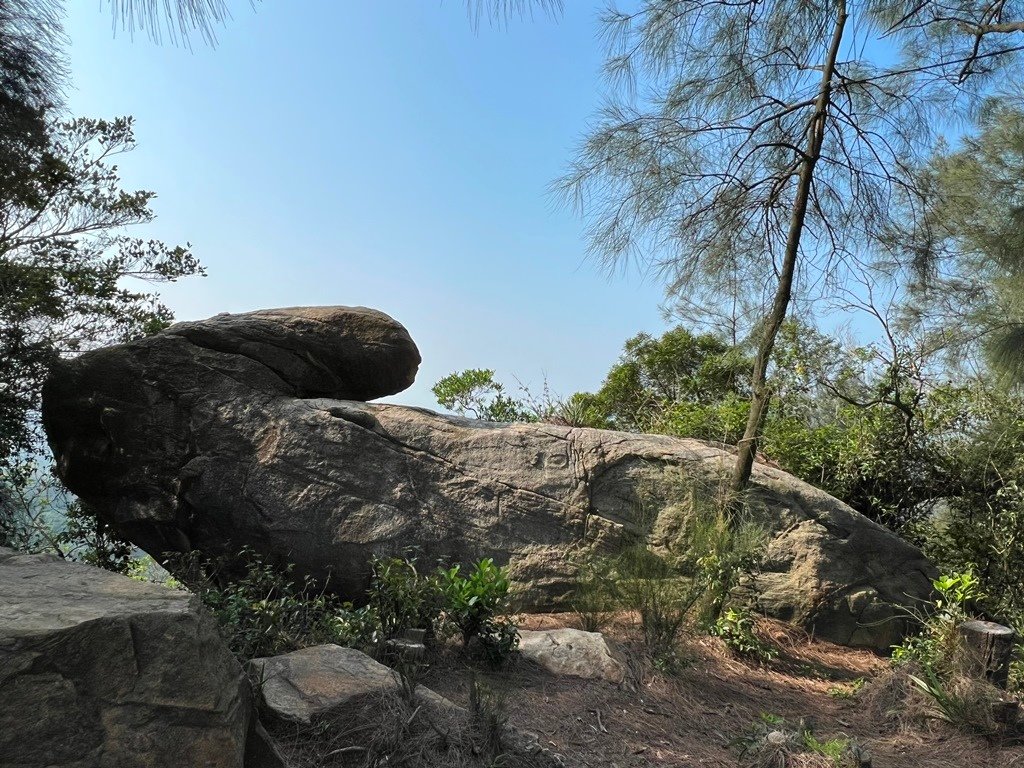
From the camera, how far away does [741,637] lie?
6277 millimetres

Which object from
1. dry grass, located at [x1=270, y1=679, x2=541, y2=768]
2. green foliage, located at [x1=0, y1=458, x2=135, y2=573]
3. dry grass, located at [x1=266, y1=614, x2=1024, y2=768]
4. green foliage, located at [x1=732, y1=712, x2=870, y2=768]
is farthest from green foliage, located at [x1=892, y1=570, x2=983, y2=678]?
green foliage, located at [x1=0, y1=458, x2=135, y2=573]

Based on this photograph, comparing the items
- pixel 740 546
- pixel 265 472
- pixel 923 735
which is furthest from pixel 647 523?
pixel 265 472

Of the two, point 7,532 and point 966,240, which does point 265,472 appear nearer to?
point 7,532

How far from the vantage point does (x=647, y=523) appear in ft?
23.1

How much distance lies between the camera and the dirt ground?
4289 millimetres

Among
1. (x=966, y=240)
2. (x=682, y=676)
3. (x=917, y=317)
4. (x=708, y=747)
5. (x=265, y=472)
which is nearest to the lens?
(x=708, y=747)

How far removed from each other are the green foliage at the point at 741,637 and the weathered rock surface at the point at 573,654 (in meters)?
1.31

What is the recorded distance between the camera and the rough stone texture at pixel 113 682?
2.43 meters

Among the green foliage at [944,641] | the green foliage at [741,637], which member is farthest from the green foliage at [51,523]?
the green foliage at [944,641]

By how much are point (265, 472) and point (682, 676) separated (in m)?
3.70

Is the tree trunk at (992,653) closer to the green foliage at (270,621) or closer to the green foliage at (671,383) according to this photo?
the green foliage at (270,621)

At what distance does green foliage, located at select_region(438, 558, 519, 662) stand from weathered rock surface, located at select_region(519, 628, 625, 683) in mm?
187

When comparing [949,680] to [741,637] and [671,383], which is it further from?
[671,383]

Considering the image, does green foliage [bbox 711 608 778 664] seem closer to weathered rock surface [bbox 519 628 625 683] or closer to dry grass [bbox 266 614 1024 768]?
dry grass [bbox 266 614 1024 768]
